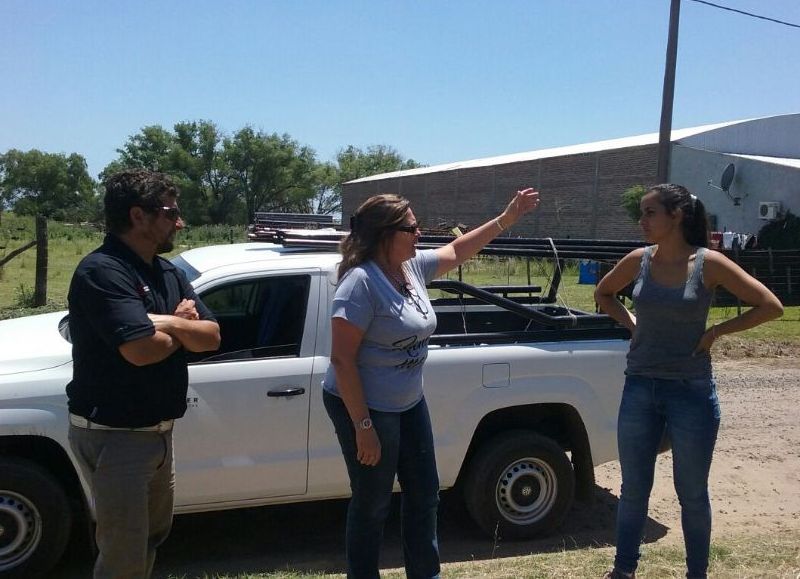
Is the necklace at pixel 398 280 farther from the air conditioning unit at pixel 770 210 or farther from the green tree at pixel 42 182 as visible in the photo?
the green tree at pixel 42 182

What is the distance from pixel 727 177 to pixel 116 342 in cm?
2892

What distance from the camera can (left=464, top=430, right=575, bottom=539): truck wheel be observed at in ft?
15.5

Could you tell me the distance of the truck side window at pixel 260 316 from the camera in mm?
4371

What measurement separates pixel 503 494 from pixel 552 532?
46 centimetres

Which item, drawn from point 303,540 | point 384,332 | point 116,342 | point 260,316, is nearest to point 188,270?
point 260,316

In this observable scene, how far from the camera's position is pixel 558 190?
3825 cm

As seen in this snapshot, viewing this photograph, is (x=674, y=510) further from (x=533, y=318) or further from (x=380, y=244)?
(x=380, y=244)

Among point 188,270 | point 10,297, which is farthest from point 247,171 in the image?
point 188,270

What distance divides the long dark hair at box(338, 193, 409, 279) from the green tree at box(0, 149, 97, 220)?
103 metres

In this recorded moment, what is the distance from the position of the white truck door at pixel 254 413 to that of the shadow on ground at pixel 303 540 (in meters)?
0.46

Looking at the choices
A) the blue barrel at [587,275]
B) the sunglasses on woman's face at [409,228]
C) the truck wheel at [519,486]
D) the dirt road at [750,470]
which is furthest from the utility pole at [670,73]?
the sunglasses on woman's face at [409,228]

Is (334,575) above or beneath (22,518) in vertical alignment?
beneath

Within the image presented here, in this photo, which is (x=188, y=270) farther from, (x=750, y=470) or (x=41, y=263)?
(x=41, y=263)

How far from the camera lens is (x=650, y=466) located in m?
3.61
